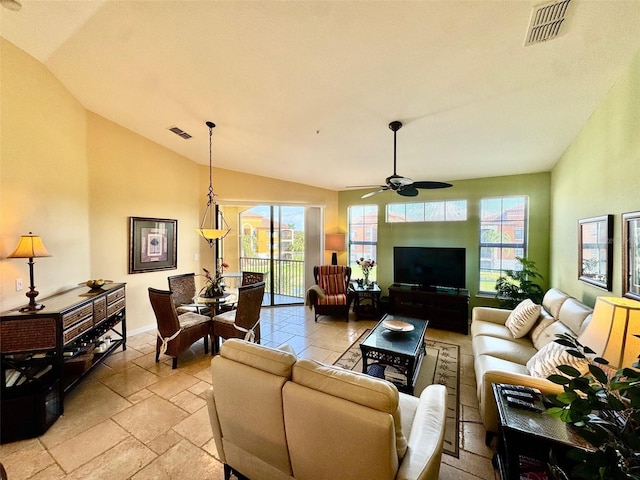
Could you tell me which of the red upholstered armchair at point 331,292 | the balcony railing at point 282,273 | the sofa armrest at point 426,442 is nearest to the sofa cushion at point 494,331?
the sofa armrest at point 426,442

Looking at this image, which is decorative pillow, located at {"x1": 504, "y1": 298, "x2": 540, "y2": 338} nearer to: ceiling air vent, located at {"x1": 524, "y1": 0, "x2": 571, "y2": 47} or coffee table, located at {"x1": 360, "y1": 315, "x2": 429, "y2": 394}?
coffee table, located at {"x1": 360, "y1": 315, "x2": 429, "y2": 394}

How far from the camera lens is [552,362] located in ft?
6.34

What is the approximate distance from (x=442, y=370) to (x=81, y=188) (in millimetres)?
5228

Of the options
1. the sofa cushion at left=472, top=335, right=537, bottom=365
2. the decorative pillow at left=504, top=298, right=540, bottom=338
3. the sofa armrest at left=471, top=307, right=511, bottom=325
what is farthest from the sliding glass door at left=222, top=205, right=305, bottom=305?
the decorative pillow at left=504, top=298, right=540, bottom=338

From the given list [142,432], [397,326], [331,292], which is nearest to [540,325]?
[397,326]

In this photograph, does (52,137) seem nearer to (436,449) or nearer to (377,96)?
(377,96)

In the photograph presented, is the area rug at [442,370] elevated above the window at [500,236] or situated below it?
below

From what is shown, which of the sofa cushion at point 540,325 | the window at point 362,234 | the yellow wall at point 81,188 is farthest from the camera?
the window at point 362,234

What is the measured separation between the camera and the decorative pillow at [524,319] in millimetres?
3014

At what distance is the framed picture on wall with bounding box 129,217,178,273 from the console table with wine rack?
58.2 inches

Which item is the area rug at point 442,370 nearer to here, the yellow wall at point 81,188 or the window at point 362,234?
the window at point 362,234

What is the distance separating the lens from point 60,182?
3.10 metres

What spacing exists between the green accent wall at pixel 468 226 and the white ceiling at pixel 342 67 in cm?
94

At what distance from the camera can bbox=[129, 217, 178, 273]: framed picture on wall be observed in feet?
13.6
